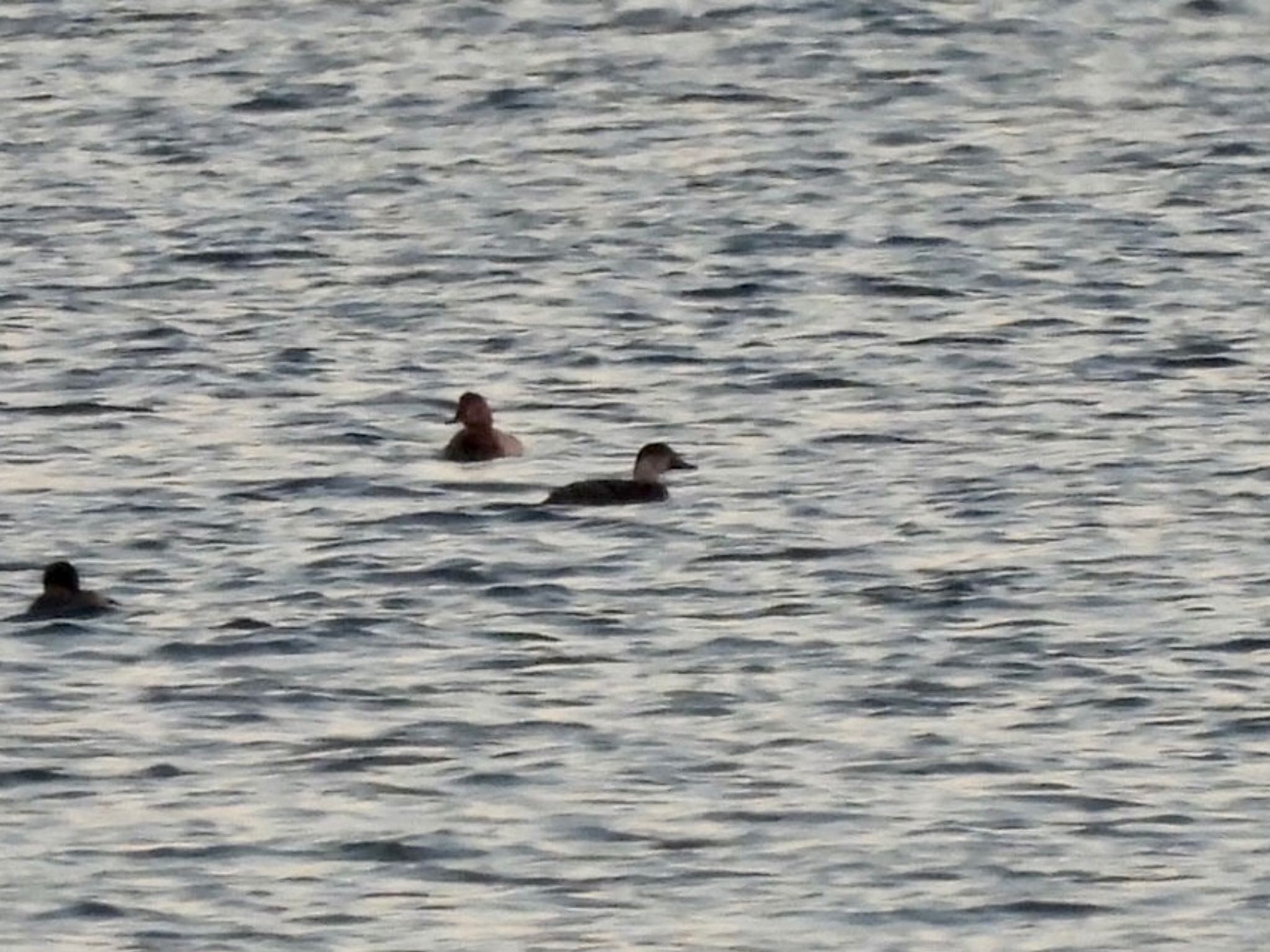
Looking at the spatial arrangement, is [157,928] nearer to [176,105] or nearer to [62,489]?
[62,489]

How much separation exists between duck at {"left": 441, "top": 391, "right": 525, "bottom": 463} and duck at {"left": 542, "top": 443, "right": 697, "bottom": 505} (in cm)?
65

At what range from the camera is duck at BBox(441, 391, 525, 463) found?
2017 centimetres

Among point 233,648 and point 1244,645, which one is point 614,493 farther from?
point 1244,645

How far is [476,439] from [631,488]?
1.19 meters

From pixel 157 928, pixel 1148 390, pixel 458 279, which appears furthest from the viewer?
pixel 458 279

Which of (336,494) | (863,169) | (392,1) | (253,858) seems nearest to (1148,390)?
(336,494)

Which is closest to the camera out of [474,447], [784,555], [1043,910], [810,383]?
[1043,910]

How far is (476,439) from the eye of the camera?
66.2 feet

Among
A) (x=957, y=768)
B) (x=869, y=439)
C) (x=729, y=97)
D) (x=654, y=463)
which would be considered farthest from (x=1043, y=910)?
(x=729, y=97)

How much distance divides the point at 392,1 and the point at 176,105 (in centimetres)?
371

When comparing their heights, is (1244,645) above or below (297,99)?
above

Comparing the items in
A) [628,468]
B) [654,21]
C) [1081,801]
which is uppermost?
[1081,801]

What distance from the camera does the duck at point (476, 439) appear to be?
20172mm

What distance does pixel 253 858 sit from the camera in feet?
45.8
